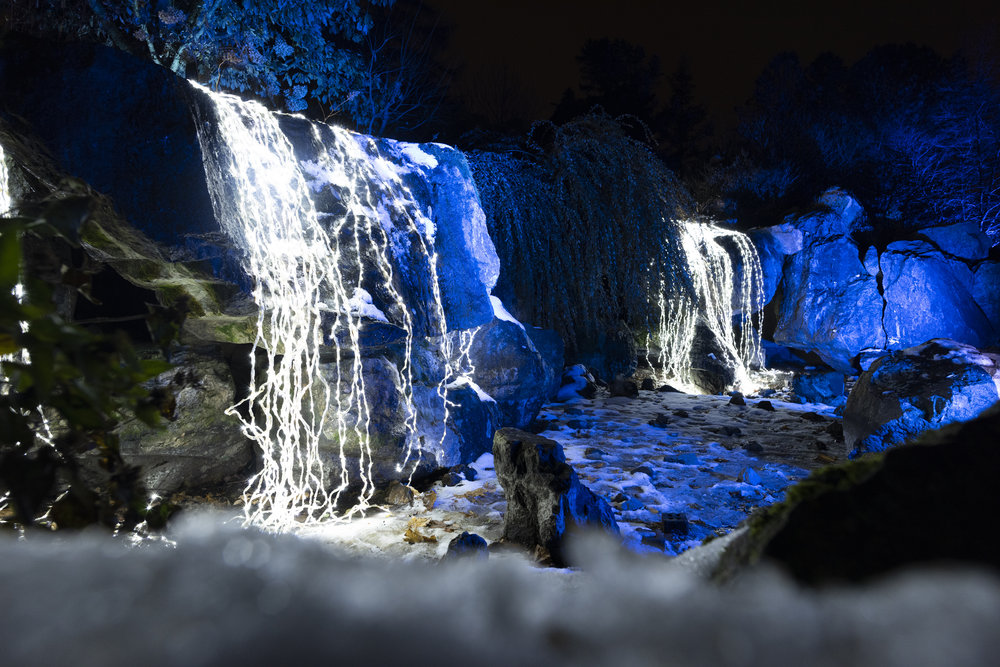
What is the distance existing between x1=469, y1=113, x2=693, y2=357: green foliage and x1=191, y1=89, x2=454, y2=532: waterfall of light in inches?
115

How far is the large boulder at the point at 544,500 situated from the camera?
8.73 ft

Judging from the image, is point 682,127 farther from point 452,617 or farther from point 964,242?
point 452,617

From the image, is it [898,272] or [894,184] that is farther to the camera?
[894,184]

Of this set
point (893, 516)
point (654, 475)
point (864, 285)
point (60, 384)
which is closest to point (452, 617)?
point (893, 516)

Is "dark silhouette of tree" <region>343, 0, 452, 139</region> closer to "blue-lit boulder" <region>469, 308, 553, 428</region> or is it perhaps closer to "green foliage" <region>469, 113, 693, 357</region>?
"green foliage" <region>469, 113, 693, 357</region>

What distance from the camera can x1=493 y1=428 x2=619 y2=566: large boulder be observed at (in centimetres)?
266

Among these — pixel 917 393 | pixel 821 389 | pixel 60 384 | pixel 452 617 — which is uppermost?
pixel 60 384

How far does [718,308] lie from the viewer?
959 centimetres

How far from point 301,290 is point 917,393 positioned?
4.70 meters

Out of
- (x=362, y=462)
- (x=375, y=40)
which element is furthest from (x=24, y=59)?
(x=375, y=40)

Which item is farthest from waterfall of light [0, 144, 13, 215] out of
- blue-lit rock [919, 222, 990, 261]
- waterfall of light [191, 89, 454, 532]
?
blue-lit rock [919, 222, 990, 261]

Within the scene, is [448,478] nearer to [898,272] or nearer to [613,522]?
[613,522]

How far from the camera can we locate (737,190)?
44.5ft

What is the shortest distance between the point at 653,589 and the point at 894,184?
1642cm
